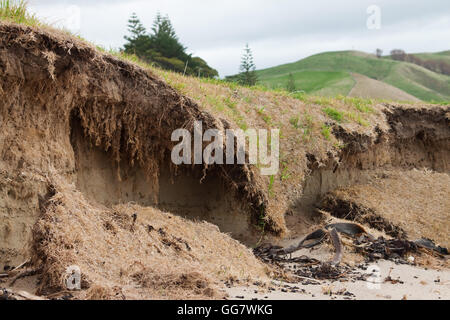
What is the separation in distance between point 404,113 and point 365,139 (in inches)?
100

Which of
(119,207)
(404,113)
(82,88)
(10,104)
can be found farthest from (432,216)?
(10,104)

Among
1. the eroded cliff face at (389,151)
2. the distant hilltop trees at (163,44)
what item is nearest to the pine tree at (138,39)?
the distant hilltop trees at (163,44)

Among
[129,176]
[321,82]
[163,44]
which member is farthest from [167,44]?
[129,176]

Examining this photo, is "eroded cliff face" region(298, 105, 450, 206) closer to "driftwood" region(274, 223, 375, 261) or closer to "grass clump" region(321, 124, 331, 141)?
"grass clump" region(321, 124, 331, 141)

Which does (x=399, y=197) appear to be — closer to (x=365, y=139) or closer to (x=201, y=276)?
(x=365, y=139)

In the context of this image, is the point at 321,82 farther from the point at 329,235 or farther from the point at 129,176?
the point at 129,176

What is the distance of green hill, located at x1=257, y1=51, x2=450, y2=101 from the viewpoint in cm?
5303

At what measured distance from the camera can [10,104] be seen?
6.46m

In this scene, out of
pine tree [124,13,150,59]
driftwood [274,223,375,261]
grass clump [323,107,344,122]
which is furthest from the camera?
pine tree [124,13,150,59]

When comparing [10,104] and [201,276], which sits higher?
[10,104]

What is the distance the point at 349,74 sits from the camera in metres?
55.4

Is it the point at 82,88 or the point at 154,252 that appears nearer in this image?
the point at 154,252

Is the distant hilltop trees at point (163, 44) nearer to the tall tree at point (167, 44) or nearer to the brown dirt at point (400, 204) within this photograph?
the tall tree at point (167, 44)

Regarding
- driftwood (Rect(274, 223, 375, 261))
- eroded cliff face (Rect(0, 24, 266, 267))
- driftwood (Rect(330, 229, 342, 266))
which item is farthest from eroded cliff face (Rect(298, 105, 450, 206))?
eroded cliff face (Rect(0, 24, 266, 267))
